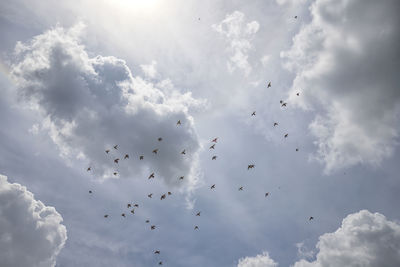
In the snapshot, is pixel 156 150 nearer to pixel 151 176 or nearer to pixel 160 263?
pixel 151 176

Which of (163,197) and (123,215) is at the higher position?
(163,197)

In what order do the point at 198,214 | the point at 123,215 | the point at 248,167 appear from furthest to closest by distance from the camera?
the point at 198,214, the point at 123,215, the point at 248,167

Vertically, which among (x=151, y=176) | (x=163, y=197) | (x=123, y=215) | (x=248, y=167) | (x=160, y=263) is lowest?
(x=160, y=263)

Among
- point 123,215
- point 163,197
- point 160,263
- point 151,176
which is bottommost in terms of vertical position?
point 160,263

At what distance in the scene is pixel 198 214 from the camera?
5969 cm

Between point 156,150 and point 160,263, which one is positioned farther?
point 160,263

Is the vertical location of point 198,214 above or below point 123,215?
above

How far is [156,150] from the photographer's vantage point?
52.1 metres

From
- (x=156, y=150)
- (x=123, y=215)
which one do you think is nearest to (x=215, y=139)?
(x=156, y=150)

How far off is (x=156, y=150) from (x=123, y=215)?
19786mm

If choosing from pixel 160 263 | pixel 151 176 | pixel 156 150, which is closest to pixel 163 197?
pixel 151 176

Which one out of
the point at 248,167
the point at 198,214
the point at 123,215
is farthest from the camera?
the point at 198,214

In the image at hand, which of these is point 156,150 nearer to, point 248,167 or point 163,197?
point 163,197

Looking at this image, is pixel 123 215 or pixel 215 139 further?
pixel 123 215
